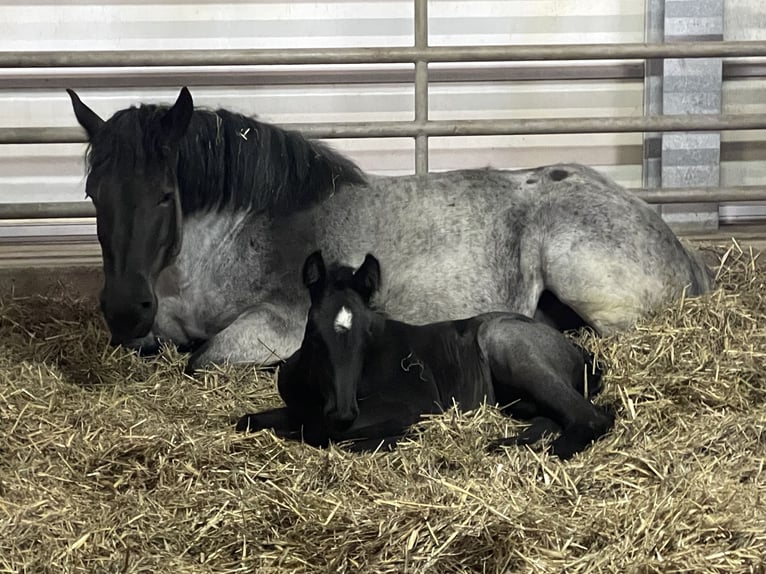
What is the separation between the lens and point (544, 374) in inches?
144

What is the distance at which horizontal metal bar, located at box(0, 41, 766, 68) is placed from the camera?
5734 millimetres

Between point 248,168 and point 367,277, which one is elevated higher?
point 248,168

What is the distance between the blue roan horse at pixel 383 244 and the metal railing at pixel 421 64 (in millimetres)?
1103

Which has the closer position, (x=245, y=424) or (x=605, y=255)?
(x=245, y=424)

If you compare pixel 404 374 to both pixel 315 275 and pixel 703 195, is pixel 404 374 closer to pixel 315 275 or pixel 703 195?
pixel 315 275

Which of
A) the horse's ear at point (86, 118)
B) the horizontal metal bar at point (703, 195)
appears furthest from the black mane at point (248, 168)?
the horizontal metal bar at point (703, 195)

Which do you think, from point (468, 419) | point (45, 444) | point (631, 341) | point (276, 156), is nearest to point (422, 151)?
point (276, 156)

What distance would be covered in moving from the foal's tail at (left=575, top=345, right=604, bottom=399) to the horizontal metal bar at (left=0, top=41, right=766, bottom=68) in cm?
250

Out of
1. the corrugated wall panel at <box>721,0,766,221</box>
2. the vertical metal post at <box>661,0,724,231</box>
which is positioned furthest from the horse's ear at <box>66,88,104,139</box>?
the corrugated wall panel at <box>721,0,766,221</box>

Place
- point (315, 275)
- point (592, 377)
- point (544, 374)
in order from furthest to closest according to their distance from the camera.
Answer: point (592, 377) → point (544, 374) → point (315, 275)

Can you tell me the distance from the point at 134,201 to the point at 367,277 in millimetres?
1012

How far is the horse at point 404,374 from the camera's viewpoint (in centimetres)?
341

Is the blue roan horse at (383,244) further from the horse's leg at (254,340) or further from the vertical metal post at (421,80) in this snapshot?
the vertical metal post at (421,80)

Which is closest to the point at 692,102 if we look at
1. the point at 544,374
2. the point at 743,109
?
the point at 743,109
